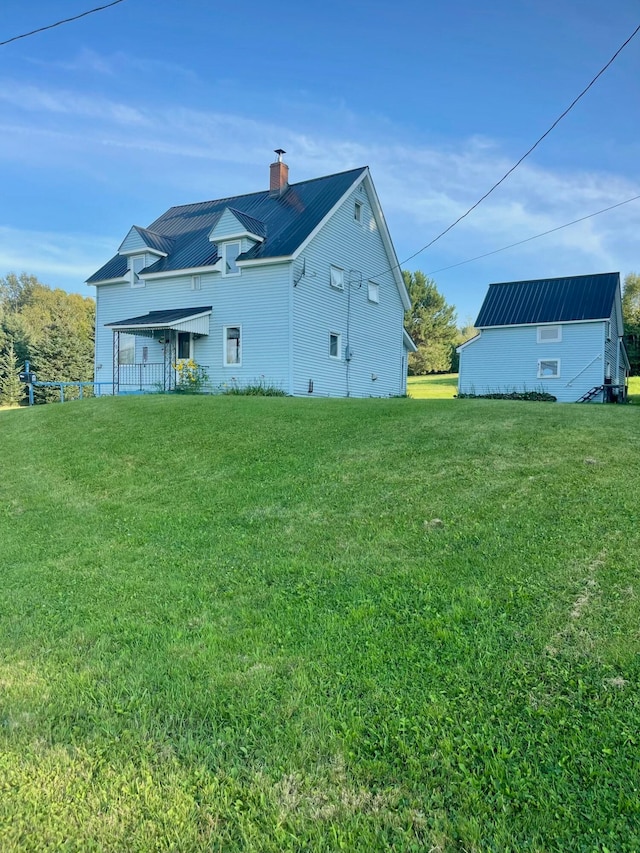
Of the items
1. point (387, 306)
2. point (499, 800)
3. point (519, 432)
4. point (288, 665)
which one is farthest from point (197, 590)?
point (387, 306)

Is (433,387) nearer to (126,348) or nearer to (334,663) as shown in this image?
(126,348)

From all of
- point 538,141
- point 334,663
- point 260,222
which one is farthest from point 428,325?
point 334,663

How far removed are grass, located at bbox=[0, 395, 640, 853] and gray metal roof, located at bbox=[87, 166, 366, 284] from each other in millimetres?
14414

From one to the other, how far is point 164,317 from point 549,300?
18.1 m

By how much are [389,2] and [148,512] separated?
11421 millimetres

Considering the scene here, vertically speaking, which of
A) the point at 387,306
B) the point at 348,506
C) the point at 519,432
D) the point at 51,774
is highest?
the point at 387,306

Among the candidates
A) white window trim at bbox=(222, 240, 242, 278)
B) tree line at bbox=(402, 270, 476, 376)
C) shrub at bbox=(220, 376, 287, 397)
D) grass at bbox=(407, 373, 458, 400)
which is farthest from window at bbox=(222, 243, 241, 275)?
tree line at bbox=(402, 270, 476, 376)

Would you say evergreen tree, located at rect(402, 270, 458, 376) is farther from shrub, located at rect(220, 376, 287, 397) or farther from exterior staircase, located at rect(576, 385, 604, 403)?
shrub, located at rect(220, 376, 287, 397)

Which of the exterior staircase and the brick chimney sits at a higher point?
the brick chimney

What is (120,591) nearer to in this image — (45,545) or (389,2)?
(45,545)

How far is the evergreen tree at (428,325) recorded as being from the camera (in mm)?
53469

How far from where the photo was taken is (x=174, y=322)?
18141 millimetres

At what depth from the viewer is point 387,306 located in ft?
78.0

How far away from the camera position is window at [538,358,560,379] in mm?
25197
